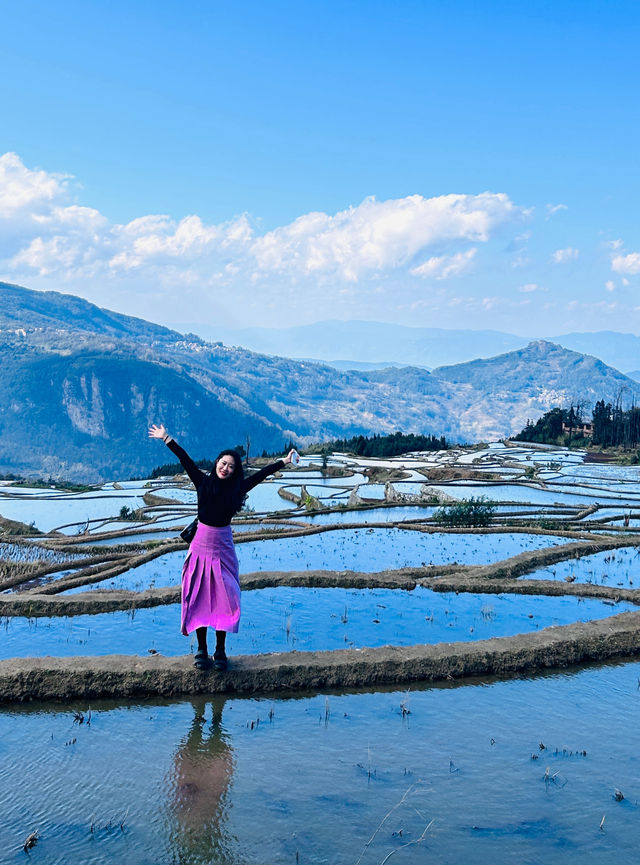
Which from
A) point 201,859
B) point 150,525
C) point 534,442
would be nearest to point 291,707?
point 201,859

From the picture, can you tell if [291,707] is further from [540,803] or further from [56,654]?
[56,654]

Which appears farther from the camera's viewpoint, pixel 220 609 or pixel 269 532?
pixel 269 532

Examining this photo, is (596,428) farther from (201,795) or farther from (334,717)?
(201,795)

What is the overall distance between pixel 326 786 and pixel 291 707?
162 centimetres

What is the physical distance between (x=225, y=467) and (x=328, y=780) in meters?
3.02

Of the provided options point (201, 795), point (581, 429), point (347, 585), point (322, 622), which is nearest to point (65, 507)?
point (347, 585)

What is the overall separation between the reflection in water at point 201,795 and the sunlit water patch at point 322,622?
2419mm

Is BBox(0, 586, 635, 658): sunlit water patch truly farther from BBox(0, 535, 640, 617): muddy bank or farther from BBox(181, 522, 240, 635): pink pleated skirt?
BBox(181, 522, 240, 635): pink pleated skirt

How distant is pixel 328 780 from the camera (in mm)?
4855

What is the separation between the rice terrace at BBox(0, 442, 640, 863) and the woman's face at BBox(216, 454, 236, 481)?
1.98m

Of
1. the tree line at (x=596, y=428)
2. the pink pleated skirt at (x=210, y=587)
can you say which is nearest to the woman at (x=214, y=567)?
the pink pleated skirt at (x=210, y=587)

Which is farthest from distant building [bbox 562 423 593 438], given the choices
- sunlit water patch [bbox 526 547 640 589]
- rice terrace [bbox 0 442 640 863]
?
rice terrace [bbox 0 442 640 863]

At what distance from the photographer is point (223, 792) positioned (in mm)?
4695

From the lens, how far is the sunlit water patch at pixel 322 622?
8430mm
